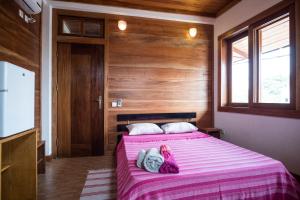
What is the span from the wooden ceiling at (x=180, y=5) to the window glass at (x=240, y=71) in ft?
2.31

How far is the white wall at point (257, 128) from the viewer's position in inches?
84.4

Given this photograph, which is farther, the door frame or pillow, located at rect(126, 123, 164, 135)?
the door frame

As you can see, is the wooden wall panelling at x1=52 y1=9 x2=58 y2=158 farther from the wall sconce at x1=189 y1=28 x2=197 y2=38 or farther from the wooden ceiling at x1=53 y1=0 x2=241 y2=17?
the wall sconce at x1=189 y1=28 x2=197 y2=38

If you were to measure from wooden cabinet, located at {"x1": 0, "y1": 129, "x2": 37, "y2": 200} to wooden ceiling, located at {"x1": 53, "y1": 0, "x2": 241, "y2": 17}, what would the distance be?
8.00 ft

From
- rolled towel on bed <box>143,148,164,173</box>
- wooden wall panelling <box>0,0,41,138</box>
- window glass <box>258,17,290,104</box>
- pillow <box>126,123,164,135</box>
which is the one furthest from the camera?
pillow <box>126,123,164,135</box>

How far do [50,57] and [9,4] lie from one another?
1.08 metres

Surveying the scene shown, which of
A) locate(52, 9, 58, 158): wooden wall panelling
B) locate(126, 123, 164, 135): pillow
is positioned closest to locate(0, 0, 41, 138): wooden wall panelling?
locate(52, 9, 58, 158): wooden wall panelling

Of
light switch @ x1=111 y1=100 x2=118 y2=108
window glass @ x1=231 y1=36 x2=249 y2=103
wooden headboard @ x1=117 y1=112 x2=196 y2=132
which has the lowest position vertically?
wooden headboard @ x1=117 y1=112 x2=196 y2=132

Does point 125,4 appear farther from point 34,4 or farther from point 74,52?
point 34,4

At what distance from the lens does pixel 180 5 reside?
327 cm

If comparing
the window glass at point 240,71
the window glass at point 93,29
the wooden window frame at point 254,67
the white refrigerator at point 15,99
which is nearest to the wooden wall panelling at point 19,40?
the white refrigerator at point 15,99

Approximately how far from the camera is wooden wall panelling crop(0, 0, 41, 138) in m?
1.82

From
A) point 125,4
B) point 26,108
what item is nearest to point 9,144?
point 26,108

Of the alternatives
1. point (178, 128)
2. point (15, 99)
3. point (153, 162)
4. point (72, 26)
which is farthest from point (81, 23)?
point (153, 162)
